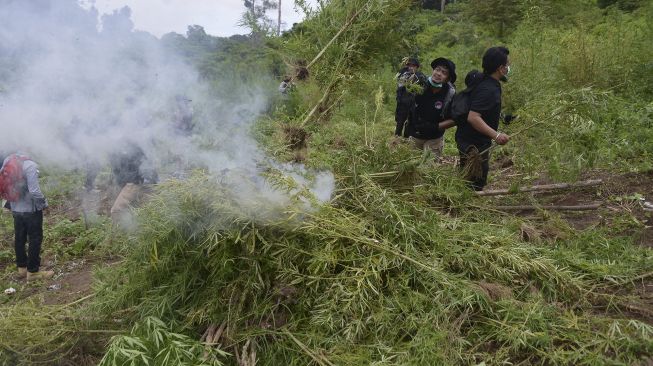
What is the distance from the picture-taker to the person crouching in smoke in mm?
4117

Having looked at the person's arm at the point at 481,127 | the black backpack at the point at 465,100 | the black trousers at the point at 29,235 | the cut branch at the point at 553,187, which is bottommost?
the black trousers at the point at 29,235

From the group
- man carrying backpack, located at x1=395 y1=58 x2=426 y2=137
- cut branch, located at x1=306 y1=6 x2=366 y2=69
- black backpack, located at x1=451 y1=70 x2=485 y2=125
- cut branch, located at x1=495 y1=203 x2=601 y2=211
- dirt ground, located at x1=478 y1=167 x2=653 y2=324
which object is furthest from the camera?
man carrying backpack, located at x1=395 y1=58 x2=426 y2=137

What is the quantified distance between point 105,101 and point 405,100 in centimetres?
324

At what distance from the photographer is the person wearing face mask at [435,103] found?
4738 mm

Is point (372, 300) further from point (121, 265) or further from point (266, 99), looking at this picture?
point (266, 99)

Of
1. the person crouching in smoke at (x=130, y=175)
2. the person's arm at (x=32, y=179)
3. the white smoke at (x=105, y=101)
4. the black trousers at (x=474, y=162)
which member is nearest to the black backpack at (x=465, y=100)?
the black trousers at (x=474, y=162)

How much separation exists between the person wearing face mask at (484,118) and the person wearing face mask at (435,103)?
0.48m

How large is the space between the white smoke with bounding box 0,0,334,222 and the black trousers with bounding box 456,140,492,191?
1507 millimetres

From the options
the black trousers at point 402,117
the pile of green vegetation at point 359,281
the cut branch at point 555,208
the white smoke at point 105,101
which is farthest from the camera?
the black trousers at point 402,117

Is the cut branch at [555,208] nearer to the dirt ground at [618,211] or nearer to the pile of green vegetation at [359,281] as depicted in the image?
the dirt ground at [618,211]

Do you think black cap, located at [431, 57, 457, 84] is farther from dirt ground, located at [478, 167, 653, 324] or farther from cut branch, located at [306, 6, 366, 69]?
dirt ground, located at [478, 167, 653, 324]

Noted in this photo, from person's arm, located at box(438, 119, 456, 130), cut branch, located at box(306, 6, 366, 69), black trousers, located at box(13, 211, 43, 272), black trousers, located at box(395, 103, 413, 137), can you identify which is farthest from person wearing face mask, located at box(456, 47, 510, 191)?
black trousers, located at box(13, 211, 43, 272)

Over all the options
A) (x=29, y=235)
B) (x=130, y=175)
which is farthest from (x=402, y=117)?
(x=29, y=235)

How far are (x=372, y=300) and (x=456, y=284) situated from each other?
51 cm
